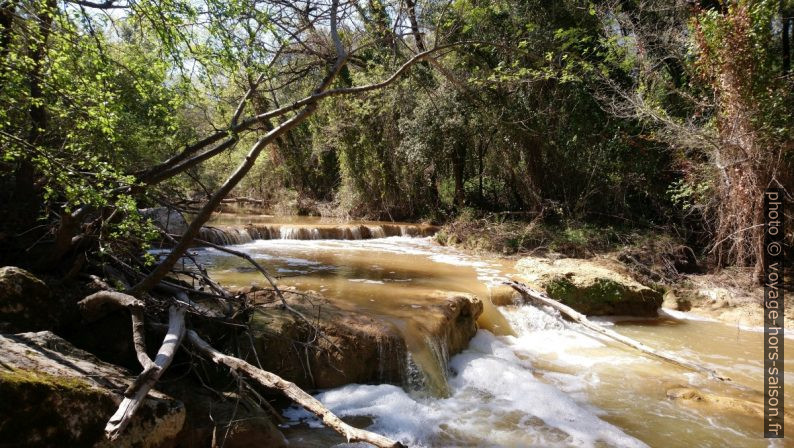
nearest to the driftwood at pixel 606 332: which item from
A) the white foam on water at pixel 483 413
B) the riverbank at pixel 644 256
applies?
the white foam on water at pixel 483 413

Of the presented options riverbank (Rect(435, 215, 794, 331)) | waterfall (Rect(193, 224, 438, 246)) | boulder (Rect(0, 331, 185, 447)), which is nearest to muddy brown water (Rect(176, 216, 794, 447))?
riverbank (Rect(435, 215, 794, 331))

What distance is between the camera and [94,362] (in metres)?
2.91

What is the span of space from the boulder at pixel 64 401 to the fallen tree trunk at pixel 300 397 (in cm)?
47

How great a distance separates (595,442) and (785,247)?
293 inches

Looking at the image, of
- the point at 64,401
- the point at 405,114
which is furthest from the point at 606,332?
the point at 405,114

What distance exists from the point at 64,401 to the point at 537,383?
176 inches

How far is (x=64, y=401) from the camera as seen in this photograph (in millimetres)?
2283

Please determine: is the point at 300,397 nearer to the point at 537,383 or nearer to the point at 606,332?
the point at 537,383

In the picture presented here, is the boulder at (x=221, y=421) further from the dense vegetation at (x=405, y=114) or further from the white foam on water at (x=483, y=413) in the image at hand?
the dense vegetation at (x=405, y=114)

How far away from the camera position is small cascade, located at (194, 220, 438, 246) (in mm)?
12281

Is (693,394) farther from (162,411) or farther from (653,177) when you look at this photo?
(653,177)

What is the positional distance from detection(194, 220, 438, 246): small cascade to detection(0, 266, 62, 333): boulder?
8.69 meters

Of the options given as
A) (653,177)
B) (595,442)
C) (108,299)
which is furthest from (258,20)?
(653,177)

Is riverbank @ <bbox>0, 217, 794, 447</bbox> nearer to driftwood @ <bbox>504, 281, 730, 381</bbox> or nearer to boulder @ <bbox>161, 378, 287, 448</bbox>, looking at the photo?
boulder @ <bbox>161, 378, 287, 448</bbox>
